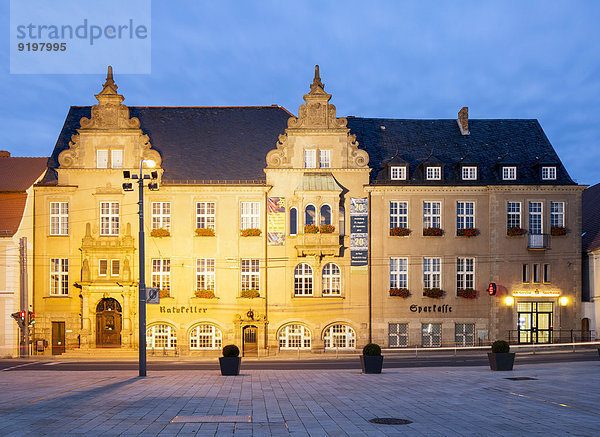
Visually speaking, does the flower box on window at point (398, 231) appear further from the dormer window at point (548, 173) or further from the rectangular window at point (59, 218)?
the rectangular window at point (59, 218)

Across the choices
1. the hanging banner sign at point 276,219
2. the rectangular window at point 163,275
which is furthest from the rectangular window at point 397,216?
the rectangular window at point 163,275

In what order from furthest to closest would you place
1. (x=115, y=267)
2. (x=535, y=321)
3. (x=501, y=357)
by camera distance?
(x=535, y=321) → (x=115, y=267) → (x=501, y=357)

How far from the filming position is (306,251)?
45.3m

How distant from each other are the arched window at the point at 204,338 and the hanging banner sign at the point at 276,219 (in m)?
7.61

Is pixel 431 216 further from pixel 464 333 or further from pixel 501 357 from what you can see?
pixel 501 357

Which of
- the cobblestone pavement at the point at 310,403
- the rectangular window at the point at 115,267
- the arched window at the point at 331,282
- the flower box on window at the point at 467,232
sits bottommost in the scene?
the cobblestone pavement at the point at 310,403

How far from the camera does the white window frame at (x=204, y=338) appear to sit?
46.2 meters

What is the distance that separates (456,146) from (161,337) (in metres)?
26.7

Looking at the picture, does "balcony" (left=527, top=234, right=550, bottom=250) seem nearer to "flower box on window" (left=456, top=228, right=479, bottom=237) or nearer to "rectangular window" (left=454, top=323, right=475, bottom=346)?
"flower box on window" (left=456, top=228, right=479, bottom=237)

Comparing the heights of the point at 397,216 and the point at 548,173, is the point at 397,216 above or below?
below

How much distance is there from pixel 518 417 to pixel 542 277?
112ft

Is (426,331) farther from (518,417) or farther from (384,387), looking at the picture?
(518,417)

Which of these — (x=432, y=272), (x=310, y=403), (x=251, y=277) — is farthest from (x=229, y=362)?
(x=432, y=272)

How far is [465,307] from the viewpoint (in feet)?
153
